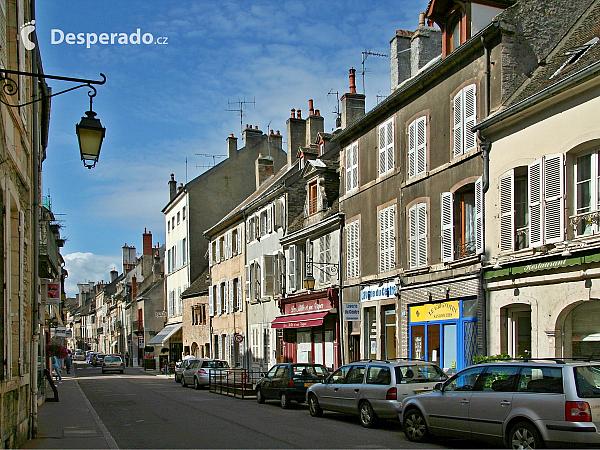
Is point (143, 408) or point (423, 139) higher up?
point (423, 139)

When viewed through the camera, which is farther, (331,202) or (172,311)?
(172,311)

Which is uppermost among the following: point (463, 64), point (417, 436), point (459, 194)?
point (463, 64)

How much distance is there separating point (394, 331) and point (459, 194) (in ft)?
17.5

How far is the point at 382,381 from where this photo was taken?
46.7 ft

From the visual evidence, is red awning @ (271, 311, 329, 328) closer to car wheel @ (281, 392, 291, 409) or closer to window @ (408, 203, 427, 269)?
car wheel @ (281, 392, 291, 409)

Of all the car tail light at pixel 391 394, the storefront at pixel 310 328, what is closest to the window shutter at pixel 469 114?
the car tail light at pixel 391 394

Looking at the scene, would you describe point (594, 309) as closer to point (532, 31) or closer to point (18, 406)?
point (532, 31)

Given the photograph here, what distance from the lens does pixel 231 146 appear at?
45844 millimetres

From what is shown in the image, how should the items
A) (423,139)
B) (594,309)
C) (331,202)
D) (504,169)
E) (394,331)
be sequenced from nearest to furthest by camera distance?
(594,309), (504,169), (423,139), (394,331), (331,202)

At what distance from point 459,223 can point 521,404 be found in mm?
8590


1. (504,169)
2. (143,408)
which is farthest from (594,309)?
(143,408)

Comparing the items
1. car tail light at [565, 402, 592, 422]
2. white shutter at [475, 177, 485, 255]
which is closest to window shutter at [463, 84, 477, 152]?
white shutter at [475, 177, 485, 255]

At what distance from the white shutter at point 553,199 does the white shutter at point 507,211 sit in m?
1.20

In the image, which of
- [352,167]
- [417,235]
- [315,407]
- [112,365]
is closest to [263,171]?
[352,167]
